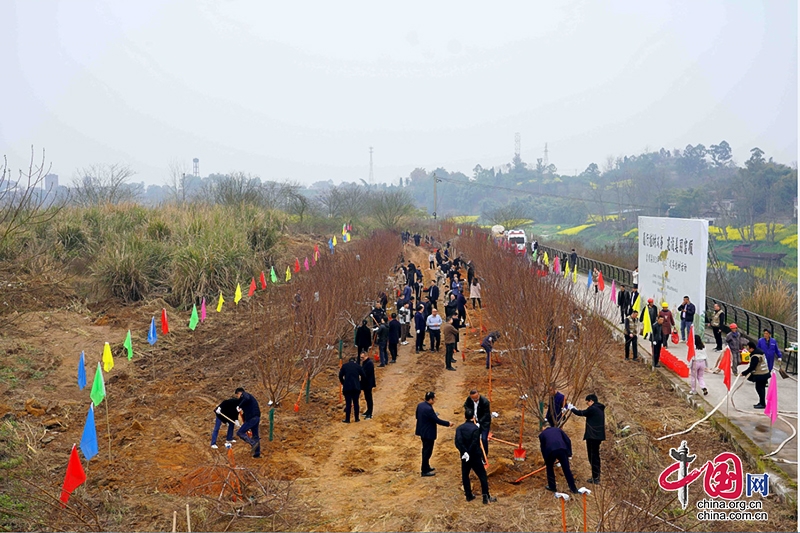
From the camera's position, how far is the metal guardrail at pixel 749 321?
48.5ft

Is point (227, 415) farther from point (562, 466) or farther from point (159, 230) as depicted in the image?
point (159, 230)

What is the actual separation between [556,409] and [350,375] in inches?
137

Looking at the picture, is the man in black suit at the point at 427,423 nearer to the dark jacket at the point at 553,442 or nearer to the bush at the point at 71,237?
the dark jacket at the point at 553,442

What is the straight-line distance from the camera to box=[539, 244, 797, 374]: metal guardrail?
1477 centimetres

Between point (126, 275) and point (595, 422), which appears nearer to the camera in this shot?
point (595, 422)

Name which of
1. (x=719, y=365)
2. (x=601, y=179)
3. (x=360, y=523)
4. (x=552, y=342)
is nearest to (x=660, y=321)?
(x=719, y=365)

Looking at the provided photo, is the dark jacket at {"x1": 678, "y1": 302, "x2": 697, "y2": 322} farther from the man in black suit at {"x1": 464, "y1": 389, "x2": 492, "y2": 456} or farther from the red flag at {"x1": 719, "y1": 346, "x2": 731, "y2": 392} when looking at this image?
the man in black suit at {"x1": 464, "y1": 389, "x2": 492, "y2": 456}

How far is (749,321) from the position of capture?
19328mm

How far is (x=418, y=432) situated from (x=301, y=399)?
195 inches

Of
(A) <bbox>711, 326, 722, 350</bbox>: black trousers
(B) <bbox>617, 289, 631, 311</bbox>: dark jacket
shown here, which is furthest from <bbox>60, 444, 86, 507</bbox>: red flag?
(B) <bbox>617, 289, 631, 311</bbox>: dark jacket

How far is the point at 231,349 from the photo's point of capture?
1753 centimetres

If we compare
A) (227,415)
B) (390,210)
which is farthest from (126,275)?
(390,210)

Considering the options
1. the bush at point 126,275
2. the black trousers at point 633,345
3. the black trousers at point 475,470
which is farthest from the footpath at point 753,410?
the bush at point 126,275

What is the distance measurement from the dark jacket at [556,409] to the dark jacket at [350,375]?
11.0 feet
